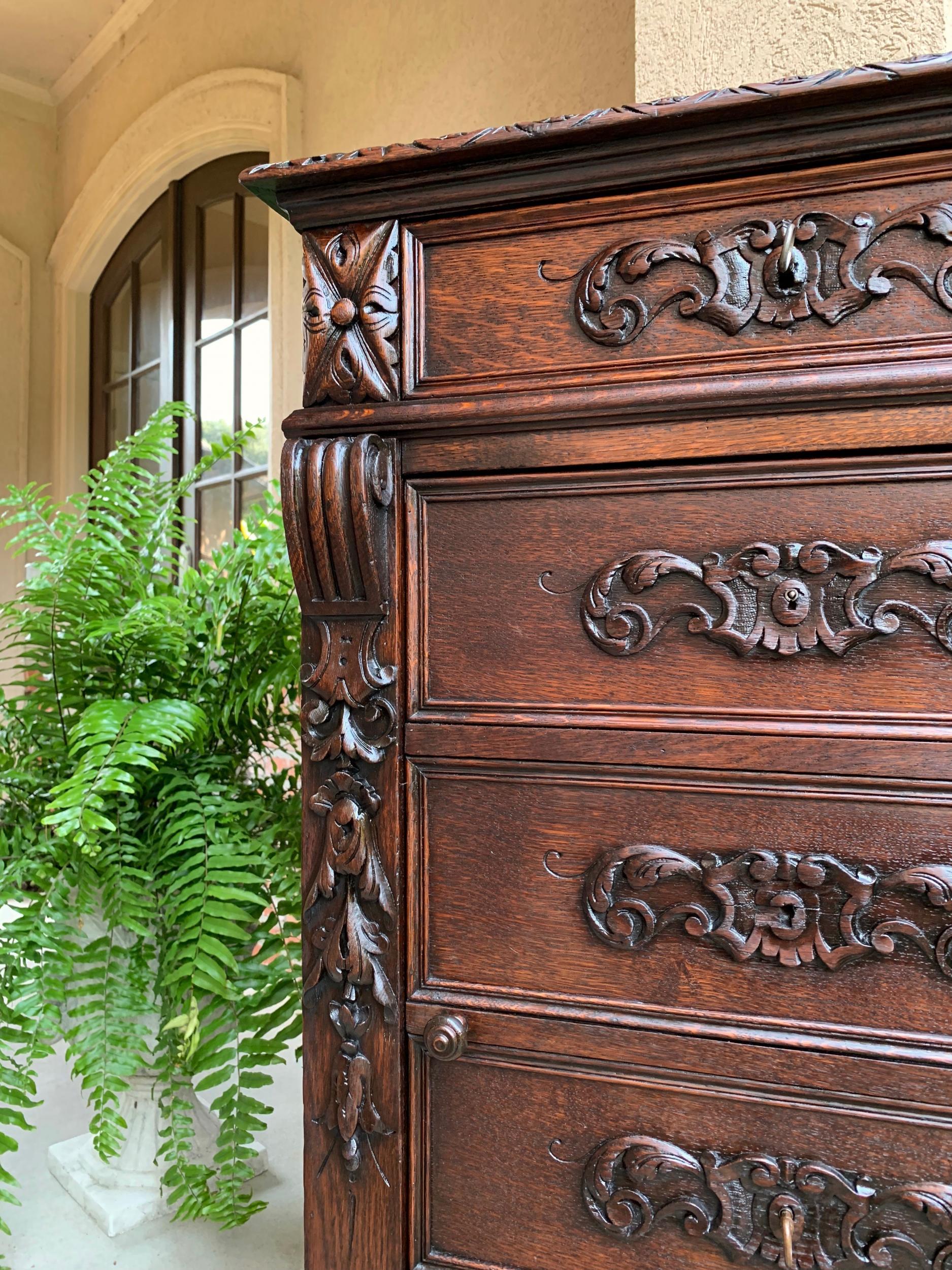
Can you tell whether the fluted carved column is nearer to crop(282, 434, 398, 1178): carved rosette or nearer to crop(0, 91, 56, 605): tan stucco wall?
crop(282, 434, 398, 1178): carved rosette

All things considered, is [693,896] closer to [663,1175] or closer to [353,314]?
[663,1175]

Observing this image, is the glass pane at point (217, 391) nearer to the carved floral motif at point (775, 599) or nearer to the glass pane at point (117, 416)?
the glass pane at point (117, 416)

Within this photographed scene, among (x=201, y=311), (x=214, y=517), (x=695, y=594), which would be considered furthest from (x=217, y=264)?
(x=695, y=594)

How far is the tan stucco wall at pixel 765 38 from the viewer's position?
0.81 m

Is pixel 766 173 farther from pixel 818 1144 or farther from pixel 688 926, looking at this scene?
pixel 818 1144

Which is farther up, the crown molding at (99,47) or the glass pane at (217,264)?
the crown molding at (99,47)

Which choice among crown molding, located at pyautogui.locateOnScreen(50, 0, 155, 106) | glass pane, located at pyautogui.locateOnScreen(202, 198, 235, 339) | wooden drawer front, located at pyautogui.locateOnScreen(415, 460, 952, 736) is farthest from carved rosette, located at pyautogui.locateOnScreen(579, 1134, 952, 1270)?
crown molding, located at pyautogui.locateOnScreen(50, 0, 155, 106)

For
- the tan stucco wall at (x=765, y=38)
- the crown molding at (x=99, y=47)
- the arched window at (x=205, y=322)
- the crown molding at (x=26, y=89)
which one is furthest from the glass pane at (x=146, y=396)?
the tan stucco wall at (x=765, y=38)

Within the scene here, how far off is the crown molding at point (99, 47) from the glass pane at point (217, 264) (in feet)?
2.93

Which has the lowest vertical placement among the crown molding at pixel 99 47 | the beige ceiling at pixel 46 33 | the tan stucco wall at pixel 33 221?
the tan stucco wall at pixel 33 221

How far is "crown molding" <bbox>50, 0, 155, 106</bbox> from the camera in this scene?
3.09 m

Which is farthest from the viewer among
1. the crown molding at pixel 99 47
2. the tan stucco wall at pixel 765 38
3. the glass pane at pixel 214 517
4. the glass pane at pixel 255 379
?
the crown molding at pixel 99 47

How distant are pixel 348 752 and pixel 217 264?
2680mm

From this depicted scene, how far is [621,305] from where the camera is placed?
0.60 m
